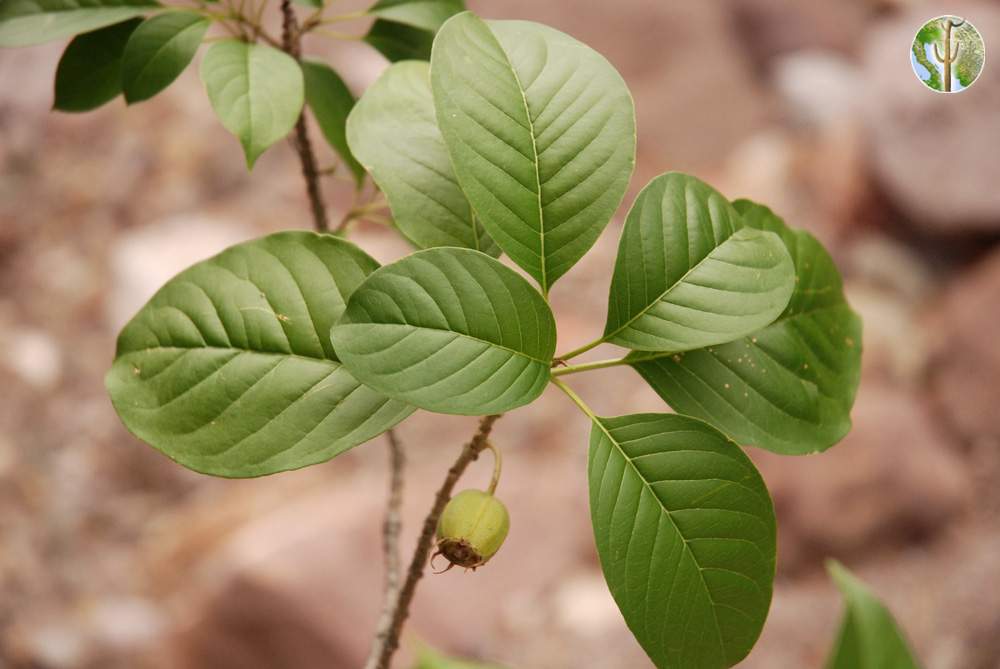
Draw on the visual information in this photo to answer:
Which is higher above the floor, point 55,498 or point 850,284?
point 850,284

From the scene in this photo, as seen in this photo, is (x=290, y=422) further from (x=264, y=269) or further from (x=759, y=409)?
(x=759, y=409)

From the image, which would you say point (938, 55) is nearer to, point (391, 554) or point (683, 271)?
point (683, 271)

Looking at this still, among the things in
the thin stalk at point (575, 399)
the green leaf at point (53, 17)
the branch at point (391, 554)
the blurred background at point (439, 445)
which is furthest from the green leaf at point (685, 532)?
the blurred background at point (439, 445)

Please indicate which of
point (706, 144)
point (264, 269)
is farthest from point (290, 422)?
point (706, 144)

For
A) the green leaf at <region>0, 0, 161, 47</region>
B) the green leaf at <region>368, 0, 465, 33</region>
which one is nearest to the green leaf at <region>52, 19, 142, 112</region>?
the green leaf at <region>0, 0, 161, 47</region>

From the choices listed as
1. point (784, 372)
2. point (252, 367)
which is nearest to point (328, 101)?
point (252, 367)

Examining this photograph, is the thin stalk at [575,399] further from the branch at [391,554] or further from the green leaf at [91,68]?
the green leaf at [91,68]
